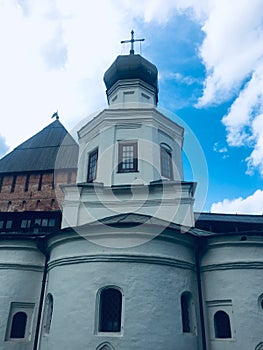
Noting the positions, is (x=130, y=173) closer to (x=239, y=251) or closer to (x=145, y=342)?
(x=239, y=251)

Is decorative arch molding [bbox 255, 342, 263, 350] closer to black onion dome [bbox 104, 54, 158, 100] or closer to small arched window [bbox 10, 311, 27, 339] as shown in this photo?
small arched window [bbox 10, 311, 27, 339]

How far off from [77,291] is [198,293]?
13.2ft

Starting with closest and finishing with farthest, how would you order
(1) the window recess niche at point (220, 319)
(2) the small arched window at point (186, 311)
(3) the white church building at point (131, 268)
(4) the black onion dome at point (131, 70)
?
(3) the white church building at point (131, 268) < (2) the small arched window at point (186, 311) < (1) the window recess niche at point (220, 319) < (4) the black onion dome at point (131, 70)

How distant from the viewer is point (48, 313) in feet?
34.0

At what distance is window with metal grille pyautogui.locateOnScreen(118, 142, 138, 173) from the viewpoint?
14.1 m

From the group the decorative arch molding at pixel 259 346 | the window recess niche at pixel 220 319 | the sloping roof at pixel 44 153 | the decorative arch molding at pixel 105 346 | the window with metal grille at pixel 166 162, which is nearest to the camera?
the decorative arch molding at pixel 105 346

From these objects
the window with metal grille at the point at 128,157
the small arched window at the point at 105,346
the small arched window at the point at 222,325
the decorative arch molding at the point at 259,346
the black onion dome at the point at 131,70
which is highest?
the black onion dome at the point at 131,70

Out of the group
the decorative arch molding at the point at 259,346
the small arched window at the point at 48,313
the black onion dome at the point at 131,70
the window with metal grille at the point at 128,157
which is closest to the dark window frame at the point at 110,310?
the small arched window at the point at 48,313

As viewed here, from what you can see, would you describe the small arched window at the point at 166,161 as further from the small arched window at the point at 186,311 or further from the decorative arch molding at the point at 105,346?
the decorative arch molding at the point at 105,346

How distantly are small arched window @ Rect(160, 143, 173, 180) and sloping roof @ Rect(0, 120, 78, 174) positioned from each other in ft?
27.0

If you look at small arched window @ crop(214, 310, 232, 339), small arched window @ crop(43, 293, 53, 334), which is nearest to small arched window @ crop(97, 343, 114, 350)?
small arched window @ crop(43, 293, 53, 334)

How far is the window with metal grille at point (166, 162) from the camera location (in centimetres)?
1461

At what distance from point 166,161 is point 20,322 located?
8994mm

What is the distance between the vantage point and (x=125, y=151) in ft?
47.8
